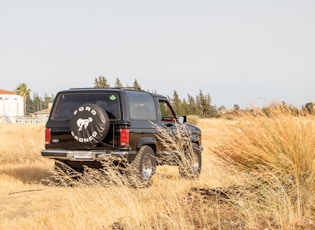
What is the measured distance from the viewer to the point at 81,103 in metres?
10.9

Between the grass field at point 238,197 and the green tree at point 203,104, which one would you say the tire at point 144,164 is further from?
the green tree at point 203,104

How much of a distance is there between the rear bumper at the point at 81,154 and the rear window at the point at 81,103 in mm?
729

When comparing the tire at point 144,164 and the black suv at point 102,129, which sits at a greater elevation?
the black suv at point 102,129

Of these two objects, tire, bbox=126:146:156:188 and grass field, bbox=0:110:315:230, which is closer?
grass field, bbox=0:110:315:230

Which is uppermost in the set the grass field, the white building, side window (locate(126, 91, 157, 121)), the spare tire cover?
the white building

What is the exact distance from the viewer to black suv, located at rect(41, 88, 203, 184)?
10.2 metres

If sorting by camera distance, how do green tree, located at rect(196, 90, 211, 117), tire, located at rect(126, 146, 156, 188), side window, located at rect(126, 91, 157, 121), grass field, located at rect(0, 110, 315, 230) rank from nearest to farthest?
grass field, located at rect(0, 110, 315, 230) → tire, located at rect(126, 146, 156, 188) → side window, located at rect(126, 91, 157, 121) → green tree, located at rect(196, 90, 211, 117)

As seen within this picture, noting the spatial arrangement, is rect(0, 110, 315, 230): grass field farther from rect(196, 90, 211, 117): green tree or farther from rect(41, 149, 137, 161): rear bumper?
rect(196, 90, 211, 117): green tree

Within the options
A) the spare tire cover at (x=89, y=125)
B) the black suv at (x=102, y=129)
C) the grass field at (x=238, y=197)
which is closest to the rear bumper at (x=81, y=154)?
the black suv at (x=102, y=129)

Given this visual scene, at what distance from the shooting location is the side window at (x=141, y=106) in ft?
35.4

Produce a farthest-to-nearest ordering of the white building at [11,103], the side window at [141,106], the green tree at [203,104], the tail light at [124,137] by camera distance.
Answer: the white building at [11,103] < the green tree at [203,104] < the side window at [141,106] < the tail light at [124,137]

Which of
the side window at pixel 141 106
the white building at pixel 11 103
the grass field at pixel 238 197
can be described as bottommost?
the grass field at pixel 238 197

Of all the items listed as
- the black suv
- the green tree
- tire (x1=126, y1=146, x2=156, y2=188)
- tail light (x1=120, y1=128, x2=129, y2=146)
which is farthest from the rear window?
the green tree

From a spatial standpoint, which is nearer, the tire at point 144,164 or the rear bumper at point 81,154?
the rear bumper at point 81,154
